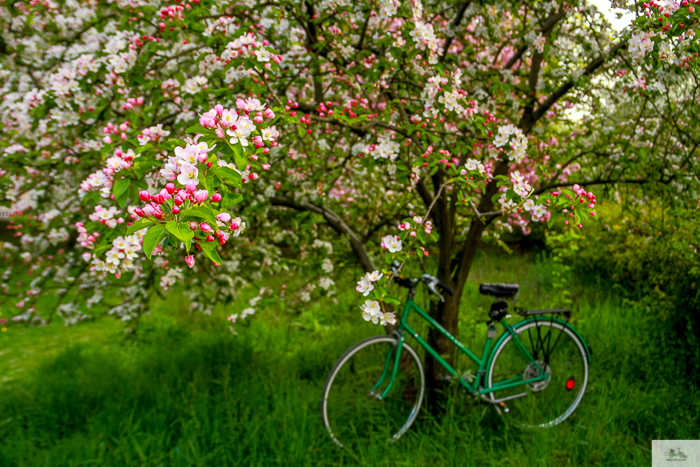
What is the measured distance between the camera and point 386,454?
2445 mm

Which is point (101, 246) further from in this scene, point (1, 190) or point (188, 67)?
point (188, 67)

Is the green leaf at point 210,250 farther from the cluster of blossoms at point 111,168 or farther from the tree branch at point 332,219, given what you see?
the tree branch at point 332,219

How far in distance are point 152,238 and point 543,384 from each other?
2762 mm

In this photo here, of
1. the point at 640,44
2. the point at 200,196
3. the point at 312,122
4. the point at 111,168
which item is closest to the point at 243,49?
the point at 312,122

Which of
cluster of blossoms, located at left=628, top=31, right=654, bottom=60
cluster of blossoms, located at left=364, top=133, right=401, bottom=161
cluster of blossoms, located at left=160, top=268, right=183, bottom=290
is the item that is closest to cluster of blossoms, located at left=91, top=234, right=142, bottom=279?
cluster of blossoms, located at left=364, top=133, right=401, bottom=161

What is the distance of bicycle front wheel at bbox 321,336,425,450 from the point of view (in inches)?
99.3

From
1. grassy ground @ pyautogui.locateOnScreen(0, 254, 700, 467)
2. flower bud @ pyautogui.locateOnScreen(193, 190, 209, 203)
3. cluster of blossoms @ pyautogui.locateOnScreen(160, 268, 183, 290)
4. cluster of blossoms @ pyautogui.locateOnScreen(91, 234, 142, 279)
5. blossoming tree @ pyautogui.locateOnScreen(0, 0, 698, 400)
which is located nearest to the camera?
flower bud @ pyautogui.locateOnScreen(193, 190, 209, 203)

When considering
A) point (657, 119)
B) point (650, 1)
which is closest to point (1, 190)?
point (650, 1)

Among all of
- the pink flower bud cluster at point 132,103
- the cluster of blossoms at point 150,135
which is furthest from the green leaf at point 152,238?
the pink flower bud cluster at point 132,103

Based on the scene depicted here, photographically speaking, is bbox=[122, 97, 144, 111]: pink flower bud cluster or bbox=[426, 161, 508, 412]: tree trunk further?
bbox=[426, 161, 508, 412]: tree trunk

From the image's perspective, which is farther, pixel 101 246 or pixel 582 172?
pixel 582 172

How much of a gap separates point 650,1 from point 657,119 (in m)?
1.49

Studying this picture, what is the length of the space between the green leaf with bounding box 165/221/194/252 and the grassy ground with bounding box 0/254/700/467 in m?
1.99

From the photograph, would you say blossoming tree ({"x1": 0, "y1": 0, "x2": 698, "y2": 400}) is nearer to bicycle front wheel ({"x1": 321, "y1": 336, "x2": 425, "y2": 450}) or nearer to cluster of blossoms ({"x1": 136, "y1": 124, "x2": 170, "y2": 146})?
cluster of blossoms ({"x1": 136, "y1": 124, "x2": 170, "y2": 146})
